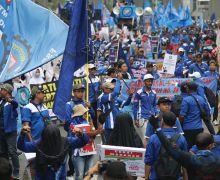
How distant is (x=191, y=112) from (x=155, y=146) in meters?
2.67

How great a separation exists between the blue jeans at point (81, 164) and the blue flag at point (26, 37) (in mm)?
2032

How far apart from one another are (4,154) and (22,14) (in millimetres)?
2625

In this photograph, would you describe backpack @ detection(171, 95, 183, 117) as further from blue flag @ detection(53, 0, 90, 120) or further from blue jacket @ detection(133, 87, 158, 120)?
blue flag @ detection(53, 0, 90, 120)

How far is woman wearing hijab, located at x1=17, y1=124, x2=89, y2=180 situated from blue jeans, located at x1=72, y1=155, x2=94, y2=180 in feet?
4.74

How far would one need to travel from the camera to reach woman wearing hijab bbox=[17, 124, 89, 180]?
589 cm

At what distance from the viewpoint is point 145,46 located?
84.5ft

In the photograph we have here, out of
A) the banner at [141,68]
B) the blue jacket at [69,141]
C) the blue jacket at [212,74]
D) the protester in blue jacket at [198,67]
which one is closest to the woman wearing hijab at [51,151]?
the blue jacket at [69,141]

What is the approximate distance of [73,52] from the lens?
28.4 feet

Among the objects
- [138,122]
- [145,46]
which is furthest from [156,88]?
[145,46]

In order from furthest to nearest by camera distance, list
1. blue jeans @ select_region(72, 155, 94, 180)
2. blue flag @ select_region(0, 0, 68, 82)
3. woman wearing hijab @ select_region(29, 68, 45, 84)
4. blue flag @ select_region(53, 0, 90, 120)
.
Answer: woman wearing hijab @ select_region(29, 68, 45, 84)
blue flag @ select_region(0, 0, 68, 82)
blue flag @ select_region(53, 0, 90, 120)
blue jeans @ select_region(72, 155, 94, 180)

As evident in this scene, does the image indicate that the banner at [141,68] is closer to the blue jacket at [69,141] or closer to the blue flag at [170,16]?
the blue jacket at [69,141]

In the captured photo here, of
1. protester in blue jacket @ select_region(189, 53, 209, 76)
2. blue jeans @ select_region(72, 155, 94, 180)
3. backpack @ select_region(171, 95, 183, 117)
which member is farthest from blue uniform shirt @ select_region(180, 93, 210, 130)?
protester in blue jacket @ select_region(189, 53, 209, 76)

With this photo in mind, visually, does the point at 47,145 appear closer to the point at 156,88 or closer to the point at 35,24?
the point at 35,24

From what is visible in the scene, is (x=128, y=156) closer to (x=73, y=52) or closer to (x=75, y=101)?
(x=75, y=101)
